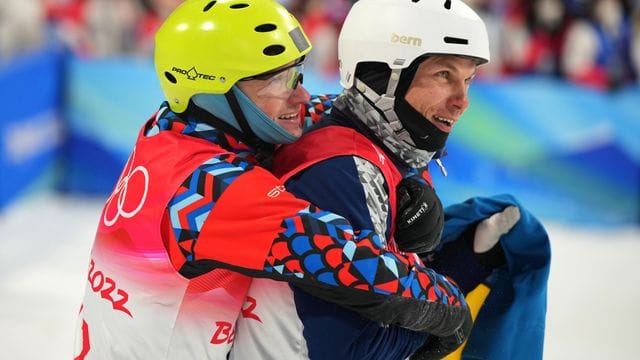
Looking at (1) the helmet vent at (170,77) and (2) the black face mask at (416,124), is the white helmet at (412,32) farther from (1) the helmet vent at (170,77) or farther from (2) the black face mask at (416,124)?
(1) the helmet vent at (170,77)

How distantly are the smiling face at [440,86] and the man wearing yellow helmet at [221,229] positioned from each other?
1.30 feet

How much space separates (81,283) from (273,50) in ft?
13.2

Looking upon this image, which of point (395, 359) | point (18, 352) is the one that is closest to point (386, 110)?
point (395, 359)

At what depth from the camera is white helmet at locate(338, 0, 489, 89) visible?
2.92 m

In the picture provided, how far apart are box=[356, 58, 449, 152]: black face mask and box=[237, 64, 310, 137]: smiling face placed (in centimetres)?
26

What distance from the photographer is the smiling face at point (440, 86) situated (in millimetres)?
2980

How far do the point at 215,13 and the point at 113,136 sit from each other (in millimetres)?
5856

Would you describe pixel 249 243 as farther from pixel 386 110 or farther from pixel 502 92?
pixel 502 92

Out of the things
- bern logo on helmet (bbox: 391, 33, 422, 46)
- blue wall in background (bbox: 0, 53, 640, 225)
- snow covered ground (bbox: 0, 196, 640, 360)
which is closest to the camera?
bern logo on helmet (bbox: 391, 33, 422, 46)

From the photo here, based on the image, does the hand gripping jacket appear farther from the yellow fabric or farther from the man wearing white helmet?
the yellow fabric

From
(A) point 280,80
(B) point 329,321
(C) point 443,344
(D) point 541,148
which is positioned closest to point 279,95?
(A) point 280,80

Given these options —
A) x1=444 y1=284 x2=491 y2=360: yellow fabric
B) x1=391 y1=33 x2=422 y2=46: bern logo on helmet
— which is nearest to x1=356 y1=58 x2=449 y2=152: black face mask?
x1=391 y1=33 x2=422 y2=46: bern logo on helmet

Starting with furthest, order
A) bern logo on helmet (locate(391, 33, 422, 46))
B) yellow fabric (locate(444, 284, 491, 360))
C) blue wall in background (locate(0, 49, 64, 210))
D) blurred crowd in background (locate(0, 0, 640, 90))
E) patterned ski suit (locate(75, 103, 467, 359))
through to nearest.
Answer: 1. blurred crowd in background (locate(0, 0, 640, 90))
2. blue wall in background (locate(0, 49, 64, 210))
3. yellow fabric (locate(444, 284, 491, 360))
4. bern logo on helmet (locate(391, 33, 422, 46))
5. patterned ski suit (locate(75, 103, 467, 359))

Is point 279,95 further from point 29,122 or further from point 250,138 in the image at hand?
point 29,122
